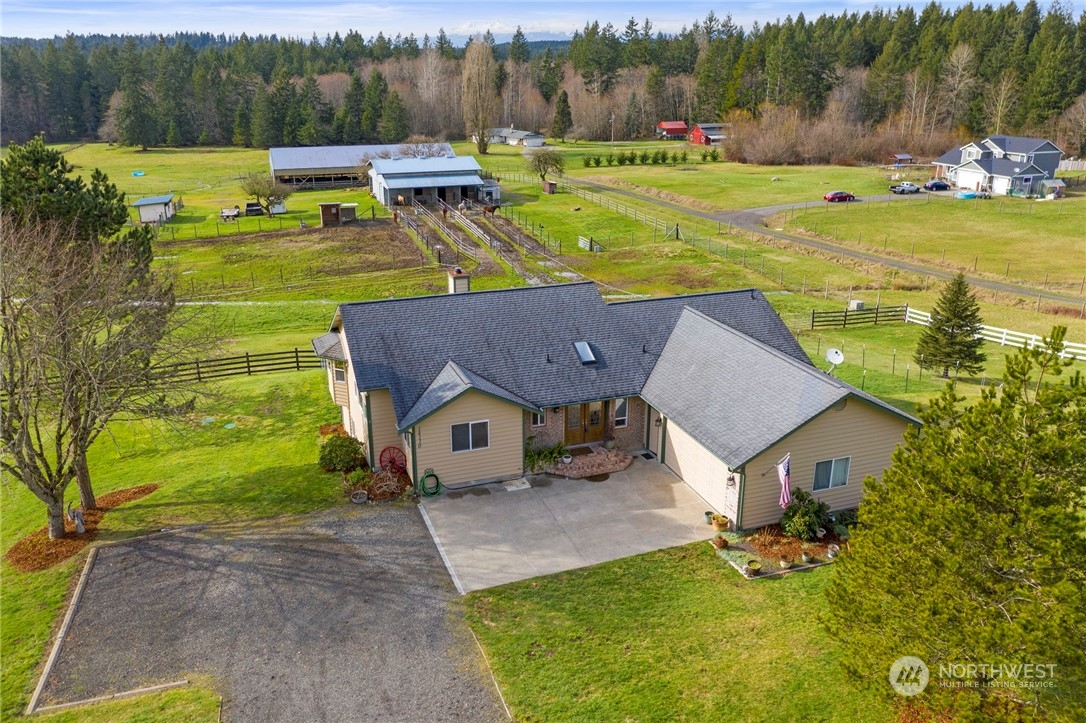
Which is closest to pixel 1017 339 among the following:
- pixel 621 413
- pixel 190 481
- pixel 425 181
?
pixel 621 413

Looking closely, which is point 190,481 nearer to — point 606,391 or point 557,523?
point 557,523

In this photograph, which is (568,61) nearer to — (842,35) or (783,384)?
(842,35)

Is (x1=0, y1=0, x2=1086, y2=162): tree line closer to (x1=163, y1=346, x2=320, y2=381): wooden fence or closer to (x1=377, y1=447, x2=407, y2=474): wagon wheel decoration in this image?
(x1=163, y1=346, x2=320, y2=381): wooden fence

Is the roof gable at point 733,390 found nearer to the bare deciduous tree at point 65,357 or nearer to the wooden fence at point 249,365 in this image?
the bare deciduous tree at point 65,357

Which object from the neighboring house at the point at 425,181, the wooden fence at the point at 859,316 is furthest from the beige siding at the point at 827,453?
the neighboring house at the point at 425,181

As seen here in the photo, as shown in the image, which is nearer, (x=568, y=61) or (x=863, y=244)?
(x=863, y=244)

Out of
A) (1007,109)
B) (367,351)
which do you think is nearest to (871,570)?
(367,351)
